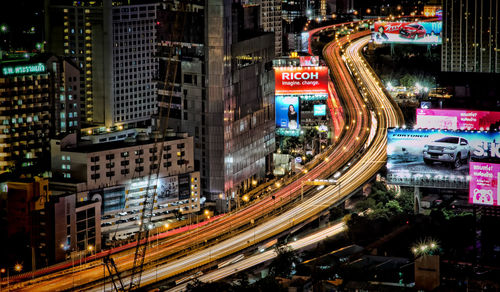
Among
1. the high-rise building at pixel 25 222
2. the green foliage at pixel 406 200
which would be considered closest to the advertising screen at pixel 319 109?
the green foliage at pixel 406 200

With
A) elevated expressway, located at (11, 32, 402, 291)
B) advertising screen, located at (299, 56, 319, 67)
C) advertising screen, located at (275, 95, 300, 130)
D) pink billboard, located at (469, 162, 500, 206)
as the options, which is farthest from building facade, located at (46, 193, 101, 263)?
advertising screen, located at (299, 56, 319, 67)

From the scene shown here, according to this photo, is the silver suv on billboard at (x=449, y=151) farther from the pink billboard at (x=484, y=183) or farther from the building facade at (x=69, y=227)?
the building facade at (x=69, y=227)

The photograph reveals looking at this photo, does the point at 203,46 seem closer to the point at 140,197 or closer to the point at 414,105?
the point at 140,197

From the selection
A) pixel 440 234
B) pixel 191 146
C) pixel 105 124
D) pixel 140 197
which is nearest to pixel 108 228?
pixel 140 197

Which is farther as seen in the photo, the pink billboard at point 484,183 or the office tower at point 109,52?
the office tower at point 109,52

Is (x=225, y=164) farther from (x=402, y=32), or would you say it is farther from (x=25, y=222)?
(x=402, y=32)
